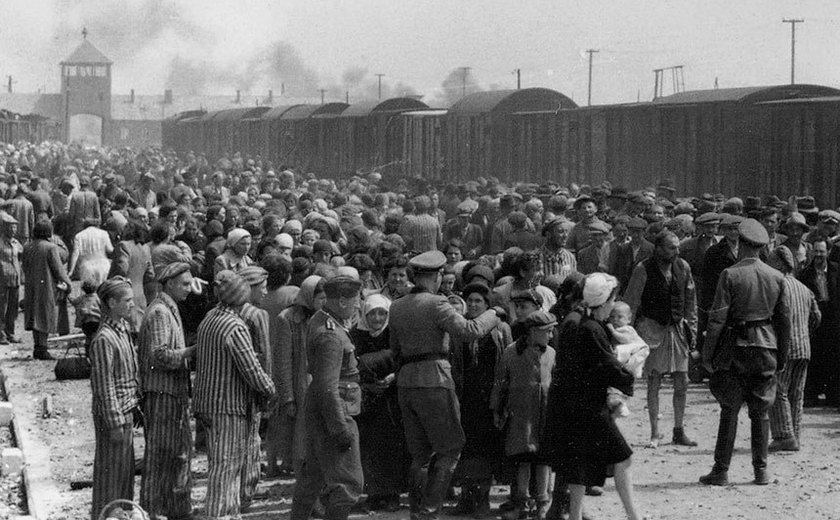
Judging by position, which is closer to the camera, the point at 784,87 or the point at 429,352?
the point at 429,352

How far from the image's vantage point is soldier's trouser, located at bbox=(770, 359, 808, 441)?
1040cm

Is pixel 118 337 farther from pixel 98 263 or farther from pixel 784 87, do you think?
pixel 784 87

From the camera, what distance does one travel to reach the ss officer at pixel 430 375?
26.5 feet

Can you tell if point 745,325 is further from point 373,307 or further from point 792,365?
point 373,307

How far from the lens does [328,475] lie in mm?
7473

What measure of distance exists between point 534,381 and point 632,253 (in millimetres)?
4551

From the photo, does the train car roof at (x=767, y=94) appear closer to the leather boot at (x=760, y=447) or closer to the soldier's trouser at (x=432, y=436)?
the leather boot at (x=760, y=447)

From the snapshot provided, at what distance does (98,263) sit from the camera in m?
15.5

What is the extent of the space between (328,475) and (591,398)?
1.57 m

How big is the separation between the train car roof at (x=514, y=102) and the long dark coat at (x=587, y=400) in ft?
78.1

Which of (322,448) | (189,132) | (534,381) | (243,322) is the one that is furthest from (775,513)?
(189,132)

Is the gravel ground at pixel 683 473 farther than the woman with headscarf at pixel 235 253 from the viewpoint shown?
No

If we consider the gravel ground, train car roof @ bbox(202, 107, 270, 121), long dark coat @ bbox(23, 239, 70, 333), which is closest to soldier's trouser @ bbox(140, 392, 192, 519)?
the gravel ground

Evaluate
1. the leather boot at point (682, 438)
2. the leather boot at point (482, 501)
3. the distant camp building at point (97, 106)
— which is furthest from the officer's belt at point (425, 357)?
the distant camp building at point (97, 106)
